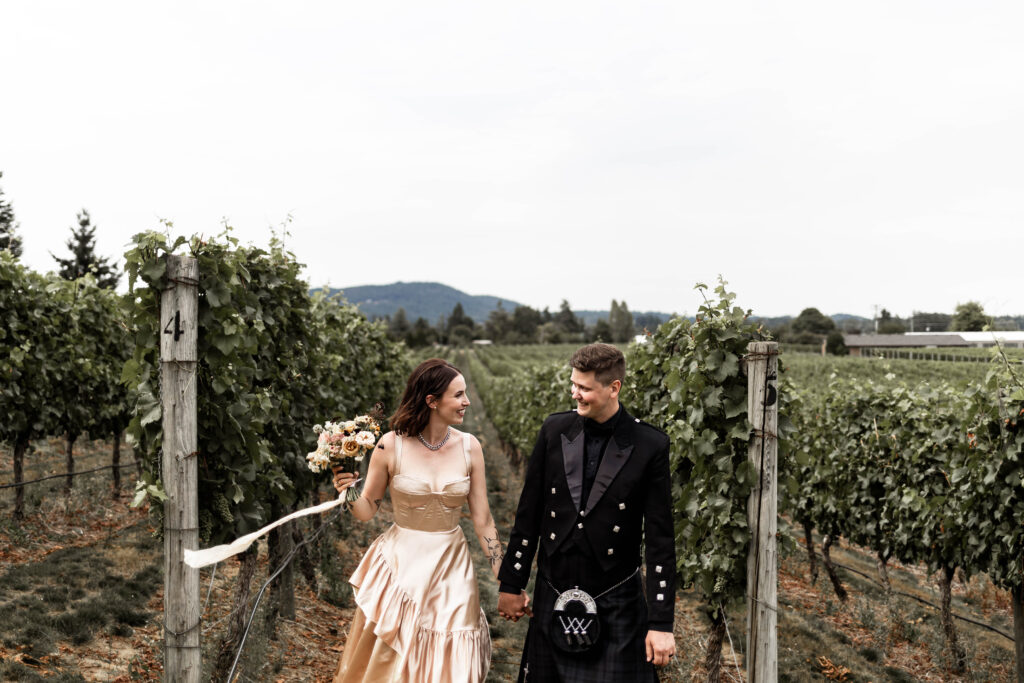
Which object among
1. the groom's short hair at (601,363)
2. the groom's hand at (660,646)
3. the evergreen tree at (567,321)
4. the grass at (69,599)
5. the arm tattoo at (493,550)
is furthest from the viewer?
the evergreen tree at (567,321)

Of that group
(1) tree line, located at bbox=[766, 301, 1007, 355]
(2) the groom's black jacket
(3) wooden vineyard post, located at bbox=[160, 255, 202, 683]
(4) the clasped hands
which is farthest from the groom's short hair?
(1) tree line, located at bbox=[766, 301, 1007, 355]

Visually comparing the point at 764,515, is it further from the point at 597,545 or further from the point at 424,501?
the point at 424,501

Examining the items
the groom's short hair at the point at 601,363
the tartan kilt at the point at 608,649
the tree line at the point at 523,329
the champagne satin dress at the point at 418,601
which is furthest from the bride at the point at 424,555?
the tree line at the point at 523,329

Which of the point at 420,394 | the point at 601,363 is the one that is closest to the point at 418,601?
the point at 420,394

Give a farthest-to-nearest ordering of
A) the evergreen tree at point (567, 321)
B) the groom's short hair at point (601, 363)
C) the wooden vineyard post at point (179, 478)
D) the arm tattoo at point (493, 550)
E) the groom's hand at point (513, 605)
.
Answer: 1. the evergreen tree at point (567, 321)
2. the arm tattoo at point (493, 550)
3. the wooden vineyard post at point (179, 478)
4. the groom's hand at point (513, 605)
5. the groom's short hair at point (601, 363)

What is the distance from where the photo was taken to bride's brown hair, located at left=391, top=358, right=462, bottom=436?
3369 mm

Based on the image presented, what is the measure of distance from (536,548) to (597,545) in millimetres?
304

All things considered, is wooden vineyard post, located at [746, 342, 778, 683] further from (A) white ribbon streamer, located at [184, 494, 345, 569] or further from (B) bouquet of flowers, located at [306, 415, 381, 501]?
(A) white ribbon streamer, located at [184, 494, 345, 569]

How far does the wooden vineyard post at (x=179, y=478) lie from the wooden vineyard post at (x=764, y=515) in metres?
2.85

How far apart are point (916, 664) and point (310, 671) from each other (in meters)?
5.82

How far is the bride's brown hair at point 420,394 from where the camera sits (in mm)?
3369

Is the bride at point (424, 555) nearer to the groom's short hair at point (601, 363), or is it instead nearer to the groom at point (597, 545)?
the groom at point (597, 545)

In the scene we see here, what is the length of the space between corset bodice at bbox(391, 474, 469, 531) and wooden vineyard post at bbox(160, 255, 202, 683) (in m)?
0.95

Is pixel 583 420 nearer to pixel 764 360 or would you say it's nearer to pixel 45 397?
pixel 764 360
